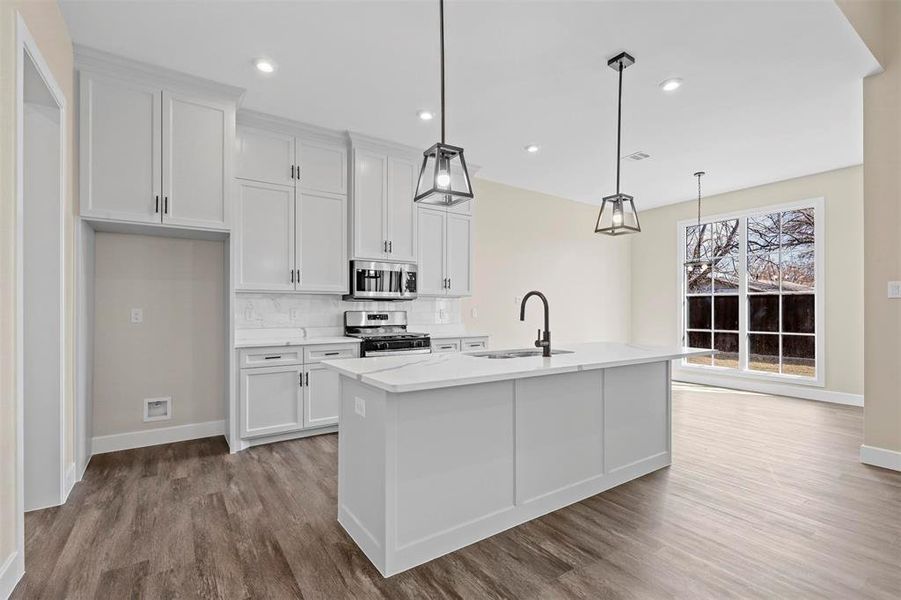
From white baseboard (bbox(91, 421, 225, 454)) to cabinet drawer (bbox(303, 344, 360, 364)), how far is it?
3.26ft

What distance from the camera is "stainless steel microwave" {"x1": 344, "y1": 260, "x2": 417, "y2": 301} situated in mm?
4301

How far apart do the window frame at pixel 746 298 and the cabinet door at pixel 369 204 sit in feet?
13.9

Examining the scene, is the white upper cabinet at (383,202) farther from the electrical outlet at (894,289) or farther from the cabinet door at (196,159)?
the electrical outlet at (894,289)

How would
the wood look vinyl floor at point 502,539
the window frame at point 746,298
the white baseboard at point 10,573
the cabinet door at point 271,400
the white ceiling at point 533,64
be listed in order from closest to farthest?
the white baseboard at point 10,573
the wood look vinyl floor at point 502,539
the white ceiling at point 533,64
the cabinet door at point 271,400
the window frame at point 746,298

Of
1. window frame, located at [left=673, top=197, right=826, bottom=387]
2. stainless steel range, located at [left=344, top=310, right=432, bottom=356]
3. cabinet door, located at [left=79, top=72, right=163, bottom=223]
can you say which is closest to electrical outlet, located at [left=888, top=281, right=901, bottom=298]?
window frame, located at [left=673, top=197, right=826, bottom=387]

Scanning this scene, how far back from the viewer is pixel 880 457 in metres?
3.19

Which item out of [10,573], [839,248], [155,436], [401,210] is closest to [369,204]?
[401,210]

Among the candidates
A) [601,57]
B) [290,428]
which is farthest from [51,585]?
[601,57]

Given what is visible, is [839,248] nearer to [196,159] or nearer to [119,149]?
[196,159]

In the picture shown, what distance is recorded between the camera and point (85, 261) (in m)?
3.06

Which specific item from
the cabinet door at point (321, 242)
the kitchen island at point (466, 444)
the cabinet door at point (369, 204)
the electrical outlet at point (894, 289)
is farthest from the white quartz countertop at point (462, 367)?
the cabinet door at point (369, 204)

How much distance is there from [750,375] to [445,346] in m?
4.40

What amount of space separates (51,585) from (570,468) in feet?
8.13

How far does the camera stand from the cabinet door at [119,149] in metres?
2.97
